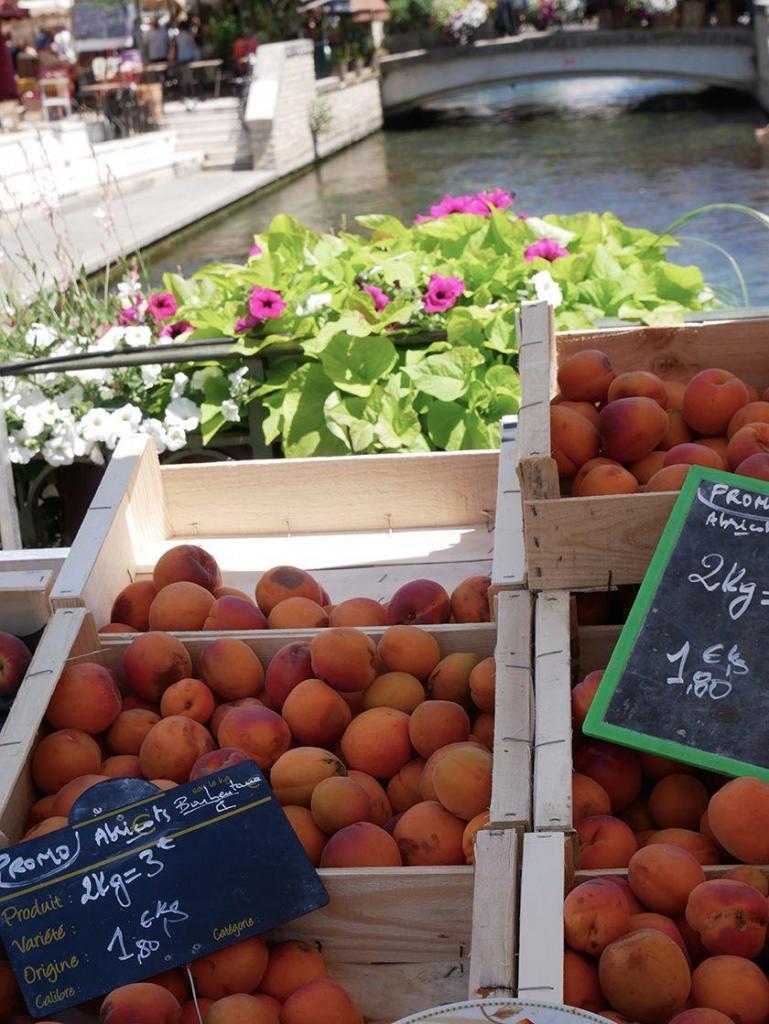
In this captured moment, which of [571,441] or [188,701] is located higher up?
[571,441]

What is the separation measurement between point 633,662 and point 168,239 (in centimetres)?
1285

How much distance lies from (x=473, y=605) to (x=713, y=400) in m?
0.51

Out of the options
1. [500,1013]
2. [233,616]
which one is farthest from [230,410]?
[500,1013]

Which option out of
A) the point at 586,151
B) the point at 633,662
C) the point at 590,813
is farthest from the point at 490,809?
the point at 586,151

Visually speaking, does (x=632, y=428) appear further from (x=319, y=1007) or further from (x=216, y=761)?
(x=319, y=1007)

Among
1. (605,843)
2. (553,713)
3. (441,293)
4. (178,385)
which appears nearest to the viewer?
(605,843)

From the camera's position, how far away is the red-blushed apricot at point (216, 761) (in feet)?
4.96

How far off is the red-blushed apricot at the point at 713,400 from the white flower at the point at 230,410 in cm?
176

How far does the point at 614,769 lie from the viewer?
1470 millimetres

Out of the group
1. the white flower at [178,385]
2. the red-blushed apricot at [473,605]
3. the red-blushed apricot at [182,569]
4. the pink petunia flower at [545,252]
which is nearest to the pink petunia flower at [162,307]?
the white flower at [178,385]

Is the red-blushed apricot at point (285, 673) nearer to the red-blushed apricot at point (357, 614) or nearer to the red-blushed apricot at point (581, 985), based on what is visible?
the red-blushed apricot at point (357, 614)

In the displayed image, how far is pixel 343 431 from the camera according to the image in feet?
10.4

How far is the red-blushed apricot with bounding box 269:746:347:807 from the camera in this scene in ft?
5.09

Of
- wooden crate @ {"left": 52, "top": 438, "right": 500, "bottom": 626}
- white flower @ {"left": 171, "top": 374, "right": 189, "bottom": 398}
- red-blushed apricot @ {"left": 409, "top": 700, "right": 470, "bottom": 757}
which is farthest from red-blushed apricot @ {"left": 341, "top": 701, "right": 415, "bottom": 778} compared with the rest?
white flower @ {"left": 171, "top": 374, "right": 189, "bottom": 398}
